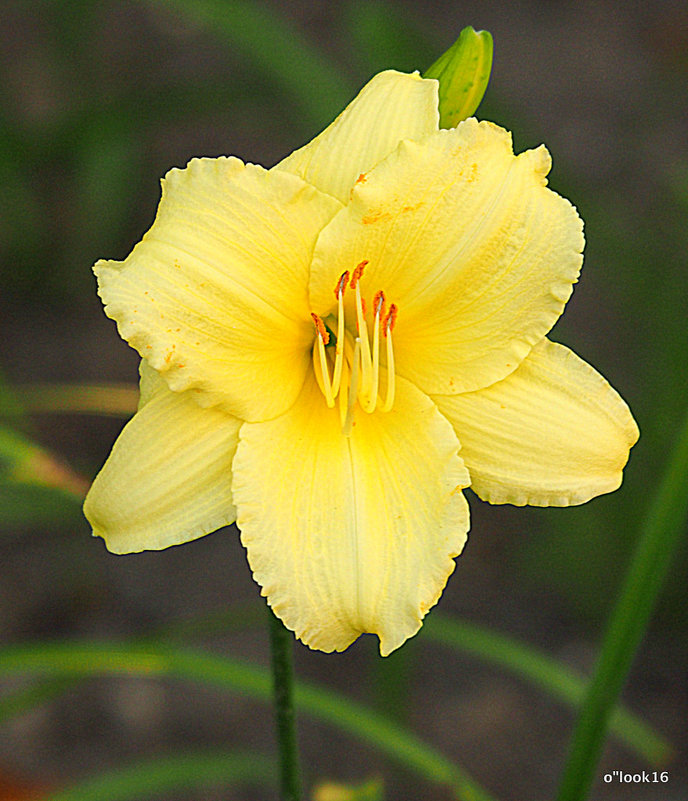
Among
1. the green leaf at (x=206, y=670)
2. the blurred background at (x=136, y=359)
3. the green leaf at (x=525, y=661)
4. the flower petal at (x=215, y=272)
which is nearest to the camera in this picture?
the flower petal at (x=215, y=272)

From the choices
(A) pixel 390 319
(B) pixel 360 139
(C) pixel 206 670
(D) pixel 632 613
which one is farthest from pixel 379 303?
(C) pixel 206 670

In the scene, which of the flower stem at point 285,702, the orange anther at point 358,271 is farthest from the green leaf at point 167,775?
the orange anther at point 358,271

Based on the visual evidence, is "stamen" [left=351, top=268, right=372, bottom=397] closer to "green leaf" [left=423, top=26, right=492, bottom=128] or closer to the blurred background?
"green leaf" [left=423, top=26, right=492, bottom=128]

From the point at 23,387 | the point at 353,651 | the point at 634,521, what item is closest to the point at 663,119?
the point at 634,521

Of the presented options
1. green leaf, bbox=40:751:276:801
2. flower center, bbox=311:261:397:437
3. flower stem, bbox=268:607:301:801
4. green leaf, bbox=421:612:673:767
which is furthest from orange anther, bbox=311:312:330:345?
green leaf, bbox=40:751:276:801

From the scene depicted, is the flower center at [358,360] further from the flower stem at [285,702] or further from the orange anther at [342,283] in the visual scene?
the flower stem at [285,702]

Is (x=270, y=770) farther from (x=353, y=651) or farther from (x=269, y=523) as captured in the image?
(x=269, y=523)
